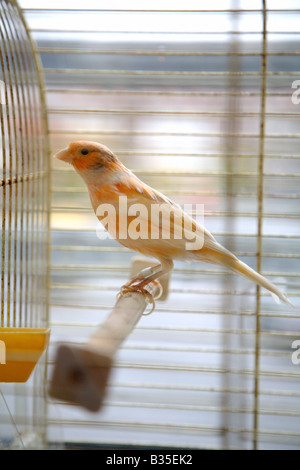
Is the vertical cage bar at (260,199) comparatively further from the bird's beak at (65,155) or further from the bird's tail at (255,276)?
the bird's beak at (65,155)

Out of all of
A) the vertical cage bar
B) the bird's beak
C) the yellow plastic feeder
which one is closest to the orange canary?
the bird's beak

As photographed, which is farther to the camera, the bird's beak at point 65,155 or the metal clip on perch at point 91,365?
the bird's beak at point 65,155

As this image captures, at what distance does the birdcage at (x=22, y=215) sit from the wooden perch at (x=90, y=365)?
194 millimetres

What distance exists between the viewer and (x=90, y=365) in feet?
3.38

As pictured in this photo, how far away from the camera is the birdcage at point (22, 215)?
4.43 ft

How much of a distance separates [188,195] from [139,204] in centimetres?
22

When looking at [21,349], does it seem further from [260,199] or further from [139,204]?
[260,199]

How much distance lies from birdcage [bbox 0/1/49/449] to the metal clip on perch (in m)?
0.19

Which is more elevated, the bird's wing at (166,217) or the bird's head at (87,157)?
the bird's head at (87,157)

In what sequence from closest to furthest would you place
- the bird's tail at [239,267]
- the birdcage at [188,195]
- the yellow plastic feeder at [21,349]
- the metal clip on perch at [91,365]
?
the metal clip on perch at [91,365] → the yellow plastic feeder at [21,349] → the bird's tail at [239,267] → the birdcage at [188,195]

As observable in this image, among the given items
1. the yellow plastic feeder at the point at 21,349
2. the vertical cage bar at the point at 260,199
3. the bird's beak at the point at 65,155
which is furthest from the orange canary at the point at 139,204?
the yellow plastic feeder at the point at 21,349

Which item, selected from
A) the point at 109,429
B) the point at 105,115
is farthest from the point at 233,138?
the point at 109,429

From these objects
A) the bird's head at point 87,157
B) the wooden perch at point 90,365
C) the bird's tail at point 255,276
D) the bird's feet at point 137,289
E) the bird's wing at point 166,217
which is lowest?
the wooden perch at point 90,365
